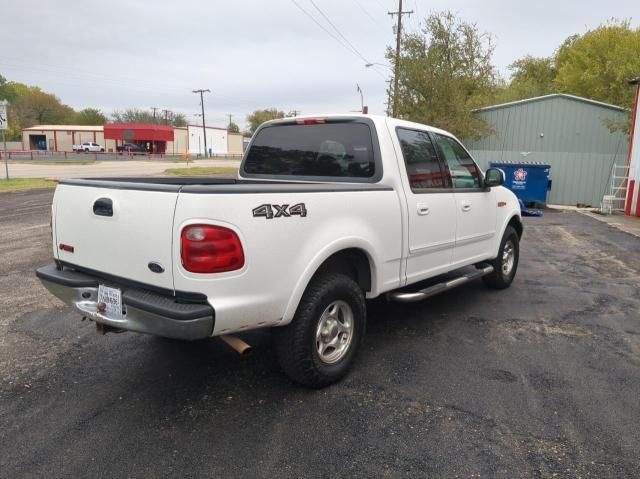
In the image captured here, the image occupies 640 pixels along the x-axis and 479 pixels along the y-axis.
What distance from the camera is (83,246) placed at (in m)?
3.27

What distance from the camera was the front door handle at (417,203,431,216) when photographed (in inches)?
165

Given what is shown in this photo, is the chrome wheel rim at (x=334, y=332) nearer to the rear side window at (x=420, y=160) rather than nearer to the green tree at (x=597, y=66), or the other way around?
the rear side window at (x=420, y=160)

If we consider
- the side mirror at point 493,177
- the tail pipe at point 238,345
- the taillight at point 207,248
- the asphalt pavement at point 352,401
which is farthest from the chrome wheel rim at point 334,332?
the side mirror at point 493,177

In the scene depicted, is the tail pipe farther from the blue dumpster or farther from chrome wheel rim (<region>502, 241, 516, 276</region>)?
the blue dumpster

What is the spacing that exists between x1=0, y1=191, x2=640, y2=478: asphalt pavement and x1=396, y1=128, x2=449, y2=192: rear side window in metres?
1.36

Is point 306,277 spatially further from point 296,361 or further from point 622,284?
point 622,284

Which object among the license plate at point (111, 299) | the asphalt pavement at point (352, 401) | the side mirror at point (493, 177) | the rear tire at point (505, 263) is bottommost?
the asphalt pavement at point (352, 401)

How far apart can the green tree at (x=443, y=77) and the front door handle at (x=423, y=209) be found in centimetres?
1728

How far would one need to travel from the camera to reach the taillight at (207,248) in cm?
269

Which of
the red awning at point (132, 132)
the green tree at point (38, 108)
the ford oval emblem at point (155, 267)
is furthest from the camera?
the green tree at point (38, 108)

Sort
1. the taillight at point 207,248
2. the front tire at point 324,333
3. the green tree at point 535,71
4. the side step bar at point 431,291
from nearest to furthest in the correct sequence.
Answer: the taillight at point 207,248 < the front tire at point 324,333 < the side step bar at point 431,291 < the green tree at point 535,71

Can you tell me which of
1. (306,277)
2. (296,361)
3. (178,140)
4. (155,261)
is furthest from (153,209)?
(178,140)

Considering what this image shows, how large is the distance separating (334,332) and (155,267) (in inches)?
53.1

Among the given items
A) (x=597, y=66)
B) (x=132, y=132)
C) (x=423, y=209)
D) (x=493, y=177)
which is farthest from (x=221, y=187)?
(x=132, y=132)
